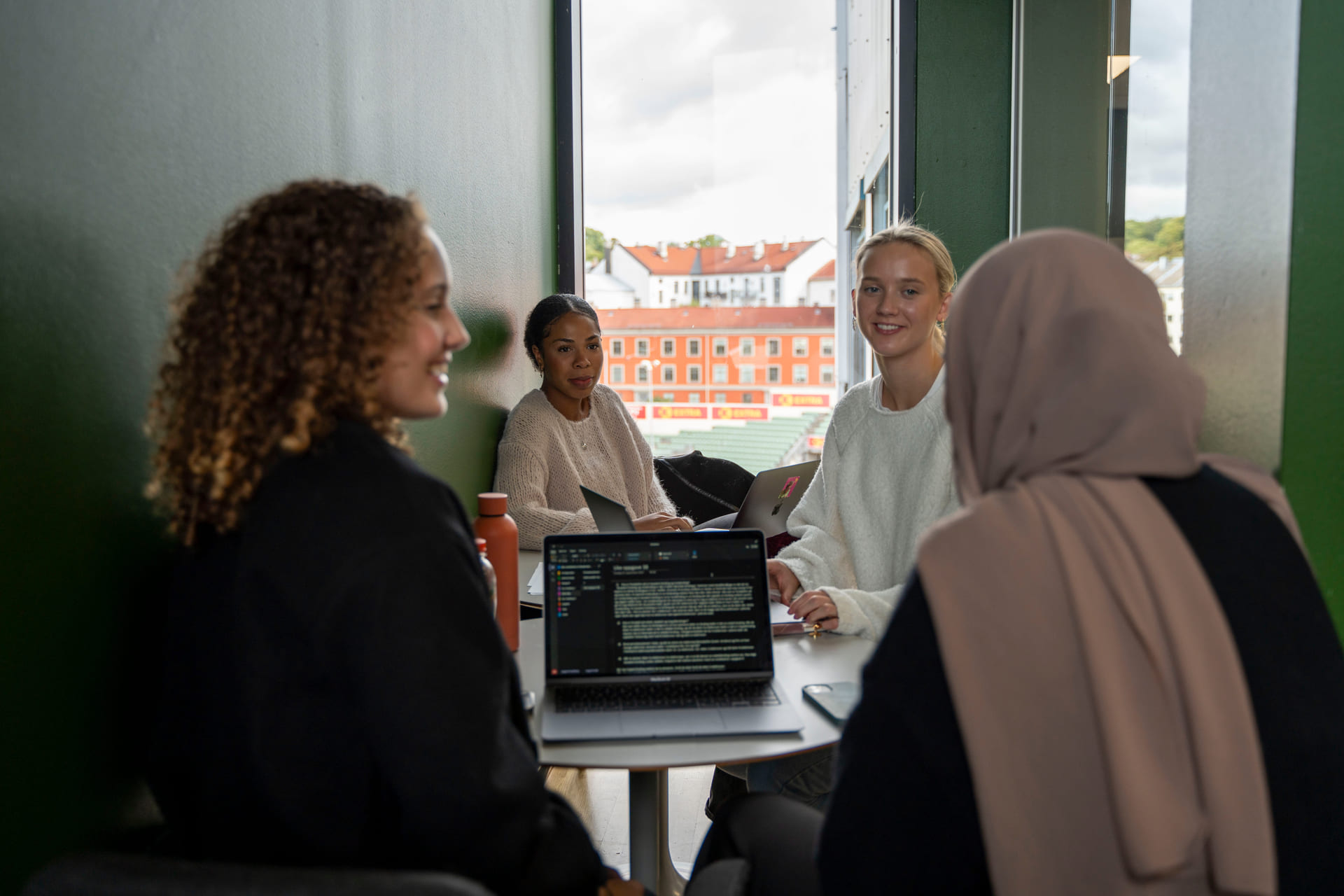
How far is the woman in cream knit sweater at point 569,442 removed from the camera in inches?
117

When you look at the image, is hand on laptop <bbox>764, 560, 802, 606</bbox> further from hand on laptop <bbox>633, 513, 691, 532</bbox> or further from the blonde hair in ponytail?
hand on laptop <bbox>633, 513, 691, 532</bbox>

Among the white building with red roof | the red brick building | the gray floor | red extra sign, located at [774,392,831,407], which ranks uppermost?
the white building with red roof

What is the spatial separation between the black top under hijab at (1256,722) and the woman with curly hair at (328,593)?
0.37 meters

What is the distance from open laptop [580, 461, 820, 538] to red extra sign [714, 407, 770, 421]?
2.15 meters

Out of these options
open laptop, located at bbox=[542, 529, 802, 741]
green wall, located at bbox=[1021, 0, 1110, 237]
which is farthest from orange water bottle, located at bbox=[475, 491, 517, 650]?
green wall, located at bbox=[1021, 0, 1110, 237]

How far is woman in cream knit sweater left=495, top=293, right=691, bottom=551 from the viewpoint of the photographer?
9.75 feet

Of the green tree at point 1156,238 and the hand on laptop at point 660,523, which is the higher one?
the green tree at point 1156,238

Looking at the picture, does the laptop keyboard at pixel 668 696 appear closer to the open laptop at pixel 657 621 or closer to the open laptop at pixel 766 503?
the open laptop at pixel 657 621

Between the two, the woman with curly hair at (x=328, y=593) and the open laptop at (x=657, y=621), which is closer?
Answer: the woman with curly hair at (x=328, y=593)

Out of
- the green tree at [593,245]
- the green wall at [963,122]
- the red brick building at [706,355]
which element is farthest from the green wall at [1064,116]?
the green tree at [593,245]

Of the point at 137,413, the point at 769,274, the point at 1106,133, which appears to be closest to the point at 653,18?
the point at 769,274

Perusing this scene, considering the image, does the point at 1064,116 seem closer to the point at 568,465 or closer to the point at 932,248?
the point at 932,248

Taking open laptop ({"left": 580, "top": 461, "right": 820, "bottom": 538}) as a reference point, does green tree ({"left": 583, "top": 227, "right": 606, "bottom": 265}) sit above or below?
above

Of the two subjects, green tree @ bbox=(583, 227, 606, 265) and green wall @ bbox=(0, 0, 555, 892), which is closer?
green wall @ bbox=(0, 0, 555, 892)
